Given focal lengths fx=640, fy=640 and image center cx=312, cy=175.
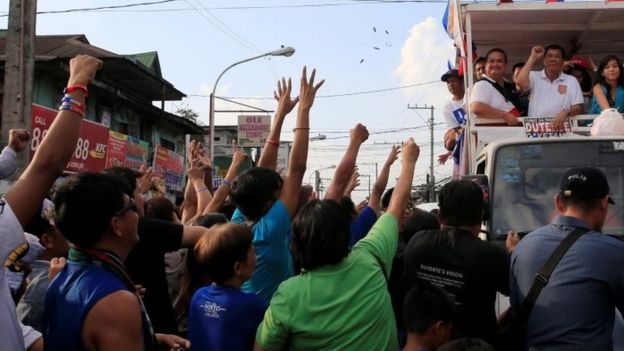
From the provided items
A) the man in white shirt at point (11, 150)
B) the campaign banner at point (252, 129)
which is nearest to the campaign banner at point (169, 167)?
the campaign banner at point (252, 129)

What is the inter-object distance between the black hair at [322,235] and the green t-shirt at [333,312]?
51 millimetres

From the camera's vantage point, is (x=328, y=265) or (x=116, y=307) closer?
(x=116, y=307)

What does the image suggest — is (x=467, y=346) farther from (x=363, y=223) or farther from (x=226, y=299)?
(x=363, y=223)

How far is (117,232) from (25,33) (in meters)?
9.00

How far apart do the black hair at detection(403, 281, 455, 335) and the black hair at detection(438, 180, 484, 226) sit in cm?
68

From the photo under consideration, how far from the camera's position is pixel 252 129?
33.5 meters

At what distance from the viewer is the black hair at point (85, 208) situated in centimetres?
231

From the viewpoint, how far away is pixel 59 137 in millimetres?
2477

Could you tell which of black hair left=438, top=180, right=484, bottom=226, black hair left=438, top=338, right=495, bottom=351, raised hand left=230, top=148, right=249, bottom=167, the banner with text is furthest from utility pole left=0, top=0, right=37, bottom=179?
black hair left=438, top=338, right=495, bottom=351

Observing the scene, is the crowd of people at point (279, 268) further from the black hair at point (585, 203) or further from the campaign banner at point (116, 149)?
the campaign banner at point (116, 149)

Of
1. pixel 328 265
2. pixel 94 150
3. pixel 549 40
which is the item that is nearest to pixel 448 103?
pixel 549 40

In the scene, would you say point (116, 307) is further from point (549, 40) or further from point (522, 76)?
point (549, 40)

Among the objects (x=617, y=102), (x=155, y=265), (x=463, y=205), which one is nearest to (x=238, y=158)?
(x=155, y=265)

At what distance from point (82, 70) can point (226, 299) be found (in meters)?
1.18
